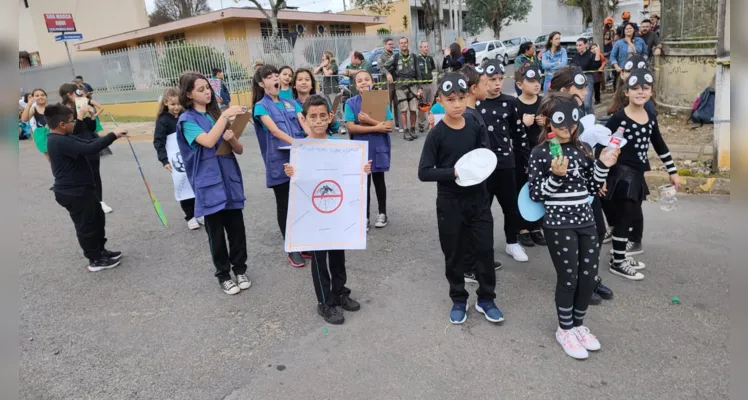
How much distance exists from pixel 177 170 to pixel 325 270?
2893mm

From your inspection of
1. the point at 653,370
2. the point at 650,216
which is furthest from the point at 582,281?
the point at 650,216

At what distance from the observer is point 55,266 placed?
5.41 meters

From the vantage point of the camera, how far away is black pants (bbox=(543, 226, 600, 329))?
10.4 ft

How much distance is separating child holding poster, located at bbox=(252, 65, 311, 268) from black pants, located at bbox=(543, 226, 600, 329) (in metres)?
2.51

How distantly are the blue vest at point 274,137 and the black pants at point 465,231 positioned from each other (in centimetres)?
190

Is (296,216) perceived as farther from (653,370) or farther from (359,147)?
(653,370)

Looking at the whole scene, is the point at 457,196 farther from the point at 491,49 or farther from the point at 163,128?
the point at 491,49

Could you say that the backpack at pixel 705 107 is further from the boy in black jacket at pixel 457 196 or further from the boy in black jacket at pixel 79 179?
the boy in black jacket at pixel 79 179

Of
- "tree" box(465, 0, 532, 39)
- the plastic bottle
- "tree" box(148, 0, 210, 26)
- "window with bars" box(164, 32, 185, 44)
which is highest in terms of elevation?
"tree" box(148, 0, 210, 26)

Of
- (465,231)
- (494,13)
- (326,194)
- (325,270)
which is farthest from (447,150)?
(494,13)

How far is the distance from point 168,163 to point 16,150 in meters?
5.50

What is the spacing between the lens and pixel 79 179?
4938mm

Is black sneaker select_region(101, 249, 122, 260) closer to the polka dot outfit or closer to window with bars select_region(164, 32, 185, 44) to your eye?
the polka dot outfit

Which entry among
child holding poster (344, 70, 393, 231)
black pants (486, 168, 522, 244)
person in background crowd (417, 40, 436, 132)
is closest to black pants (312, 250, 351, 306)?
child holding poster (344, 70, 393, 231)
